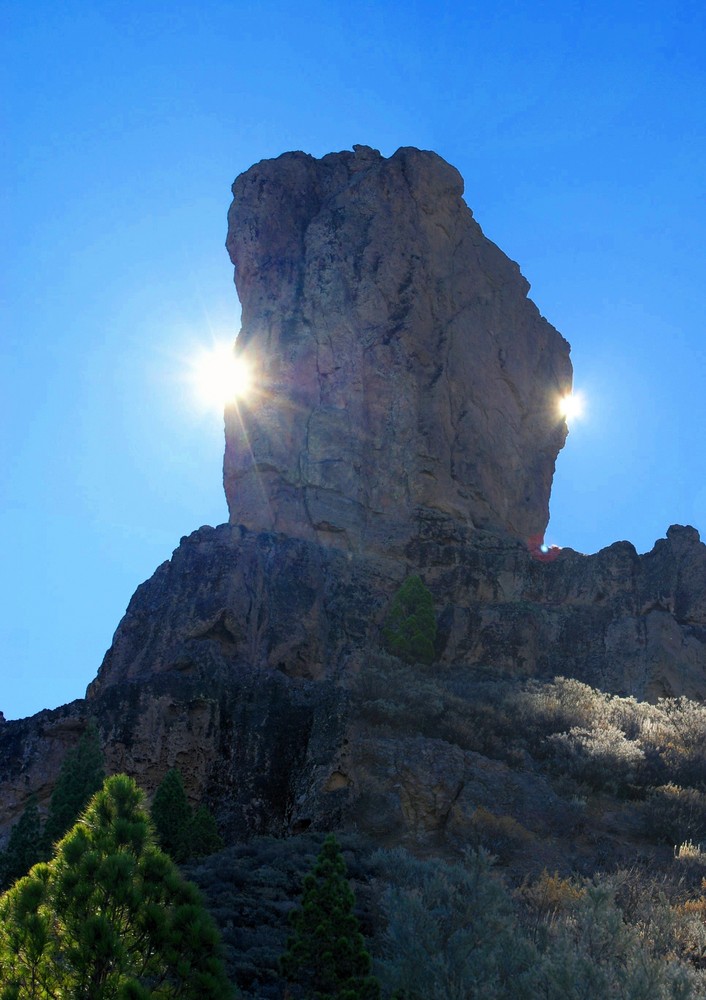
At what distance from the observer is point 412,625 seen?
43.8 metres

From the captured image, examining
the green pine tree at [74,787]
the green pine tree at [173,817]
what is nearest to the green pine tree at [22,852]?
the green pine tree at [74,787]

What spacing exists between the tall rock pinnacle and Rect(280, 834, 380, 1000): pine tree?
34905 millimetres

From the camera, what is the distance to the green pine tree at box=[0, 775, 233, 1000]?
40.2 ft

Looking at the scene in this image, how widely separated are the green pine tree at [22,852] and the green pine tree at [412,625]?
20.1 metres

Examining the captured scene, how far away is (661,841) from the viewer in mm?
24234

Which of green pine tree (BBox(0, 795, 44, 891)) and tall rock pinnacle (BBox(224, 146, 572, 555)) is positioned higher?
tall rock pinnacle (BBox(224, 146, 572, 555))

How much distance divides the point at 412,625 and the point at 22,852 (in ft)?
73.6

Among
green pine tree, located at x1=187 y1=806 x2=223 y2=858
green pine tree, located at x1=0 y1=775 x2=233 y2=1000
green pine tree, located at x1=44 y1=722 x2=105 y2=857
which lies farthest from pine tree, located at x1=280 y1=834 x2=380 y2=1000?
green pine tree, located at x1=44 y1=722 x2=105 y2=857

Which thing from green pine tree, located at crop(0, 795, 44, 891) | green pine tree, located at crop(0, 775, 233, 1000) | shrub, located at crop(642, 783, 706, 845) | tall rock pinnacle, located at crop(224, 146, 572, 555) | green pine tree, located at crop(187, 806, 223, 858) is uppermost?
tall rock pinnacle, located at crop(224, 146, 572, 555)

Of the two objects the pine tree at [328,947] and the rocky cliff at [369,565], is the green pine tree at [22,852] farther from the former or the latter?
the pine tree at [328,947]

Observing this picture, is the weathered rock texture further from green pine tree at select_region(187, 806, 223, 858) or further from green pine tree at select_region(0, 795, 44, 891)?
green pine tree at select_region(0, 795, 44, 891)

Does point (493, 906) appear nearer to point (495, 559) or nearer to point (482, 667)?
point (482, 667)

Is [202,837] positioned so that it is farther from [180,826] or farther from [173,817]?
[173,817]

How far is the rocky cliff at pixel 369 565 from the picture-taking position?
27.4 meters
